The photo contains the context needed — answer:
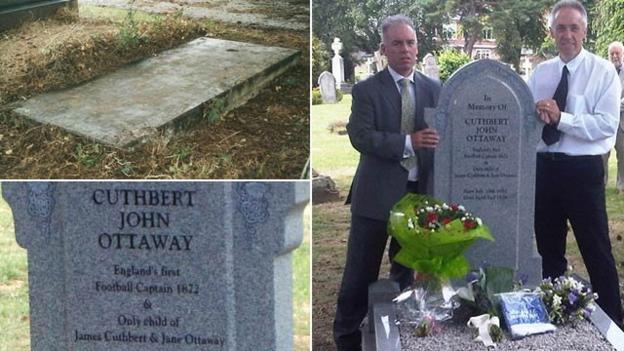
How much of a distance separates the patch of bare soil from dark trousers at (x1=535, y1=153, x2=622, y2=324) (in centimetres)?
177

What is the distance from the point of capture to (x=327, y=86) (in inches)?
199

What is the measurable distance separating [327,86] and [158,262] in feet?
5.62

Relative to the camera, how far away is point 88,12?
12.0 feet

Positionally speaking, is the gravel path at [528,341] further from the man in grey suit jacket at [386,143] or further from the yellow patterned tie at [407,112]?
the yellow patterned tie at [407,112]

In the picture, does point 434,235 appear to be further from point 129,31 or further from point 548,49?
point 548,49

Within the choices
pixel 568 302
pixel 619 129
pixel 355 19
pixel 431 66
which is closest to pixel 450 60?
pixel 431 66

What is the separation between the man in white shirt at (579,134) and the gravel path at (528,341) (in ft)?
2.59

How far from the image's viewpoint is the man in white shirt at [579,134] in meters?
4.64

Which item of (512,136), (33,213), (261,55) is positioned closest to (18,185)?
(33,213)

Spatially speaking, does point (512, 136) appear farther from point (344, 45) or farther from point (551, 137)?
point (344, 45)

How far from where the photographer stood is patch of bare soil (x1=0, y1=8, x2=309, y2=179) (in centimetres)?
360

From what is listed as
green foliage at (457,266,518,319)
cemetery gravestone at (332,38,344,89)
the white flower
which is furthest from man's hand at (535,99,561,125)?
cemetery gravestone at (332,38,344,89)

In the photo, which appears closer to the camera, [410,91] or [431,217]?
[431,217]

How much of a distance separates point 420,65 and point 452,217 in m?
1.55
